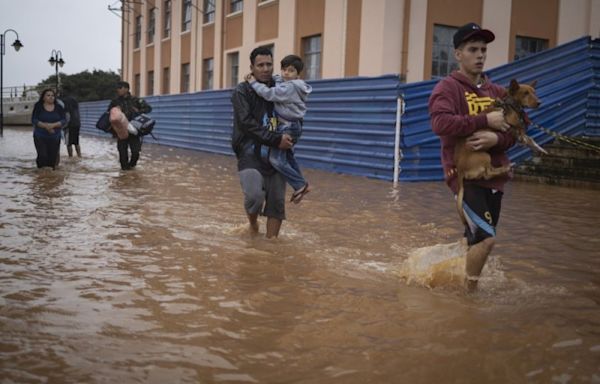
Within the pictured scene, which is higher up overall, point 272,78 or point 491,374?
point 272,78

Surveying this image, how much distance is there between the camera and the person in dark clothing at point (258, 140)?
17.7ft

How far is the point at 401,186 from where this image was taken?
11.1 m

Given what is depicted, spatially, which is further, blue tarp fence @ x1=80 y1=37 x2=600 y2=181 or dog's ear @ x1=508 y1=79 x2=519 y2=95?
blue tarp fence @ x1=80 y1=37 x2=600 y2=181

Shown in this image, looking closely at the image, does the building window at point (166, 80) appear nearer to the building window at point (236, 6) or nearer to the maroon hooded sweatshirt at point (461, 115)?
the building window at point (236, 6)

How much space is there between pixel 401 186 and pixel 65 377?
889cm

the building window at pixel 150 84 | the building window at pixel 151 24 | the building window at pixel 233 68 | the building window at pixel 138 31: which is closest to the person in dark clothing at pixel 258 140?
the building window at pixel 233 68

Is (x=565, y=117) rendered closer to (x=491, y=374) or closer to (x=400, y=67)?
(x=400, y=67)

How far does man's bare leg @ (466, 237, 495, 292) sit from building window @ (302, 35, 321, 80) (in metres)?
15.0

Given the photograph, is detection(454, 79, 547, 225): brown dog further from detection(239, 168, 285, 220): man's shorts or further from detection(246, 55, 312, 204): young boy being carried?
detection(239, 168, 285, 220): man's shorts

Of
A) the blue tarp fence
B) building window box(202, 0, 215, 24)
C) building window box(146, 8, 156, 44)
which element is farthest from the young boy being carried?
building window box(146, 8, 156, 44)

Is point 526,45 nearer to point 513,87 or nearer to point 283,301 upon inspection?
point 513,87

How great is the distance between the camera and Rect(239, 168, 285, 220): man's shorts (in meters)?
5.55

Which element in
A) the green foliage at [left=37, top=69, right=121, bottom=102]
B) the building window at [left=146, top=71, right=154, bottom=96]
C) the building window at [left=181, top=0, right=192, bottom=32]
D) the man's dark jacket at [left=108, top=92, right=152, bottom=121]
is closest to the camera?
the man's dark jacket at [left=108, top=92, right=152, bottom=121]

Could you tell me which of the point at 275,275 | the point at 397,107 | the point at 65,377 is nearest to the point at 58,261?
the point at 275,275
